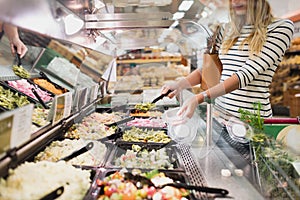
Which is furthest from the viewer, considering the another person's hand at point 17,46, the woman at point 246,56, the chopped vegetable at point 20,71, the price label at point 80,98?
the chopped vegetable at point 20,71

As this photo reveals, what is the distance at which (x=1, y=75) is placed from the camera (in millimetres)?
2766

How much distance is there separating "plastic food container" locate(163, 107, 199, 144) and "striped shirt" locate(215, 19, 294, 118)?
0.35 metres

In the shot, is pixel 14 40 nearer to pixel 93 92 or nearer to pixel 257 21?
pixel 93 92

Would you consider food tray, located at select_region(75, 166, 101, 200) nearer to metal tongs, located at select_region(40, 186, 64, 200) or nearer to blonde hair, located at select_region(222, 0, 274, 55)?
metal tongs, located at select_region(40, 186, 64, 200)

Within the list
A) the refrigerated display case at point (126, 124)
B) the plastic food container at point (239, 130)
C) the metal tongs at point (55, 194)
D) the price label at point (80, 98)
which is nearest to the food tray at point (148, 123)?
the refrigerated display case at point (126, 124)

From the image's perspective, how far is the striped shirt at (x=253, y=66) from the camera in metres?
2.05

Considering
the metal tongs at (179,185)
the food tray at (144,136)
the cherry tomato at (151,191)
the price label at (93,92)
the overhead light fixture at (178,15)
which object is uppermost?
the overhead light fixture at (178,15)

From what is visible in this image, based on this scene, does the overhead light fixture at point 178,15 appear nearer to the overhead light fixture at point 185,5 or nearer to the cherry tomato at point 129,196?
the overhead light fixture at point 185,5

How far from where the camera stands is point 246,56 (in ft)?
7.30

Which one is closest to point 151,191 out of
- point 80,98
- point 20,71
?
point 80,98

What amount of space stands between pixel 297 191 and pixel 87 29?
1.96 metres

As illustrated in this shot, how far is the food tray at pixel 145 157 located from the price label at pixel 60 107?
0.39 m

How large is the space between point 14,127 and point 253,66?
1.59m

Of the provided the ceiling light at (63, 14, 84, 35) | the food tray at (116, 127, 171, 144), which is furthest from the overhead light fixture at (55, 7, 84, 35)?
the food tray at (116, 127, 171, 144)
